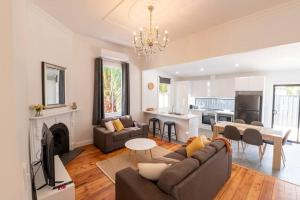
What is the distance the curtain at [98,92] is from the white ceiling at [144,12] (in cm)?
106

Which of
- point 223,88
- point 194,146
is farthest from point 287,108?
point 194,146

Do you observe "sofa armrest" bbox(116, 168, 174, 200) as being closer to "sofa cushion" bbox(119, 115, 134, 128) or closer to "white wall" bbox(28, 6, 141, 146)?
"white wall" bbox(28, 6, 141, 146)

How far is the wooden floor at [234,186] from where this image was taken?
7.80ft

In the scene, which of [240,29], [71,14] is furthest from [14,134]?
[240,29]

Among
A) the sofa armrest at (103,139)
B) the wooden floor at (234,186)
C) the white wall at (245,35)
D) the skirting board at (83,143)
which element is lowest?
the wooden floor at (234,186)

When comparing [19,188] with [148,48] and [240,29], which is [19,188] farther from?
[240,29]

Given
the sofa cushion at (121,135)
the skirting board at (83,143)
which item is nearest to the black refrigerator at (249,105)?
the sofa cushion at (121,135)

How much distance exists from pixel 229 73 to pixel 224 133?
313 centimetres

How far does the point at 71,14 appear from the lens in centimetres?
317

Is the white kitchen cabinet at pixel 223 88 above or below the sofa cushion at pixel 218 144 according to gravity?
above

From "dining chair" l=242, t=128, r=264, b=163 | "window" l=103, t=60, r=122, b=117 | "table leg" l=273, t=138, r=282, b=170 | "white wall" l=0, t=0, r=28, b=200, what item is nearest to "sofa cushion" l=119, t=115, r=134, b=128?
"window" l=103, t=60, r=122, b=117

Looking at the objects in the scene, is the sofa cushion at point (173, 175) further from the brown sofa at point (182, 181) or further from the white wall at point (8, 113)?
the white wall at point (8, 113)

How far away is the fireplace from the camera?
3.64m

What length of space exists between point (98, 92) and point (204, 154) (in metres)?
3.59
